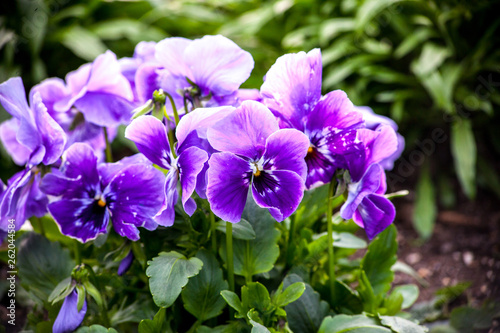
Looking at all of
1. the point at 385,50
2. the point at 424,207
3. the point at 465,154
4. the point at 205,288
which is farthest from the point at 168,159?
the point at 385,50

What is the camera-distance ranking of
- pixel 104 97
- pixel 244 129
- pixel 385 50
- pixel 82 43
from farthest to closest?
pixel 82 43 → pixel 385 50 → pixel 104 97 → pixel 244 129

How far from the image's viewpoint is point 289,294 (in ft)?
2.75

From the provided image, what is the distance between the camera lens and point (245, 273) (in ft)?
3.06

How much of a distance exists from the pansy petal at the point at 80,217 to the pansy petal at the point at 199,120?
0.23 metres

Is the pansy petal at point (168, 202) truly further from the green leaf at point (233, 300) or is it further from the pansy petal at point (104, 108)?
the pansy petal at point (104, 108)

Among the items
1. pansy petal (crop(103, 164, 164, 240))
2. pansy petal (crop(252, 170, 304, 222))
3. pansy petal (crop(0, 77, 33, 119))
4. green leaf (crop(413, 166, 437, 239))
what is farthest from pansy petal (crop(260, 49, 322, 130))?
green leaf (crop(413, 166, 437, 239))

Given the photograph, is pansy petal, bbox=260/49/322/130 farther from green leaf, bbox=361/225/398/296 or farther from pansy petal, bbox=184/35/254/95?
green leaf, bbox=361/225/398/296

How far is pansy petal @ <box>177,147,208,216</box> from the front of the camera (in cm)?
75

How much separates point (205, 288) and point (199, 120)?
0.32 meters

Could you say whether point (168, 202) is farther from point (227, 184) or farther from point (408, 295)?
point (408, 295)

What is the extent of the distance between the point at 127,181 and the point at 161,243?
0.15 metres

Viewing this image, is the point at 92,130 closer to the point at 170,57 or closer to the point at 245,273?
the point at 170,57

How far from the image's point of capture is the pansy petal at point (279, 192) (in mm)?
772

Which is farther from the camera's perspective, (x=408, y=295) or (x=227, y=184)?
(x=408, y=295)
